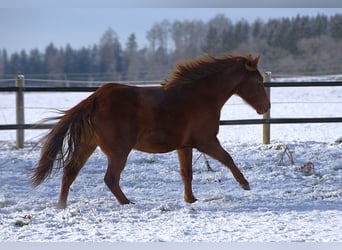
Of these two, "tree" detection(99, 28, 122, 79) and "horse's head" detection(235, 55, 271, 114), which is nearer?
"horse's head" detection(235, 55, 271, 114)

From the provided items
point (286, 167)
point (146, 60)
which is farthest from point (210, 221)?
point (146, 60)

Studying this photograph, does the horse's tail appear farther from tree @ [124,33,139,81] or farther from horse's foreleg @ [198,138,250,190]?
tree @ [124,33,139,81]

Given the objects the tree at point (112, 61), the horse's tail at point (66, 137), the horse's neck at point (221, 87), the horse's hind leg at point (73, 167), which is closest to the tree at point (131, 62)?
the tree at point (112, 61)

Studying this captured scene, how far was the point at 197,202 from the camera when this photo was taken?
496cm

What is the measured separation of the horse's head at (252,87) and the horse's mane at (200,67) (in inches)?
3.0

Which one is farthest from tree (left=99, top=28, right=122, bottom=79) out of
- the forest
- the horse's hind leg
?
the horse's hind leg

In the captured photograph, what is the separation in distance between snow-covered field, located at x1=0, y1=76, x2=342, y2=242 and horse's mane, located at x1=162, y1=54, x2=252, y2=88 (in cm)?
121

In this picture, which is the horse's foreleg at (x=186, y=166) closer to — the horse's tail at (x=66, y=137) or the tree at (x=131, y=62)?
the horse's tail at (x=66, y=137)

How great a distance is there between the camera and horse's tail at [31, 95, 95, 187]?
4.79 meters

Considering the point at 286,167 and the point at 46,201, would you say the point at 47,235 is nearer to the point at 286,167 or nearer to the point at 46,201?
the point at 46,201

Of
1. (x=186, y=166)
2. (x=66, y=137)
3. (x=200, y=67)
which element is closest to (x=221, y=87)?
(x=200, y=67)

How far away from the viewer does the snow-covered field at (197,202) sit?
3.74 m

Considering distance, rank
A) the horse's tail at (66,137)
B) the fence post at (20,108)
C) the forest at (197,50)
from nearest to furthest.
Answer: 1. the horse's tail at (66,137)
2. the forest at (197,50)
3. the fence post at (20,108)

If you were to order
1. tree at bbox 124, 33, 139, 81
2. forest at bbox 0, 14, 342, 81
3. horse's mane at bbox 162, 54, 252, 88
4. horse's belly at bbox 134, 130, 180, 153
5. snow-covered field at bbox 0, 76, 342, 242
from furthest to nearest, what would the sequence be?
tree at bbox 124, 33, 139, 81, forest at bbox 0, 14, 342, 81, horse's mane at bbox 162, 54, 252, 88, horse's belly at bbox 134, 130, 180, 153, snow-covered field at bbox 0, 76, 342, 242
